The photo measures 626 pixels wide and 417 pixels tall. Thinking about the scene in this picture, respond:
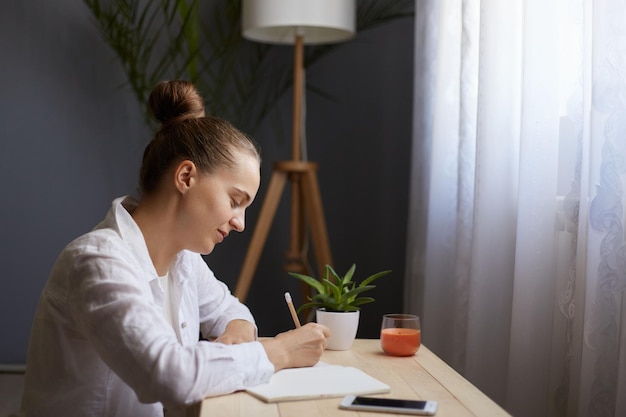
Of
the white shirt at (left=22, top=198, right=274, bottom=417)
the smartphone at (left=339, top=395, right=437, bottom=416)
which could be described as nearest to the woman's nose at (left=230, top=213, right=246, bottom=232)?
the white shirt at (left=22, top=198, right=274, bottom=417)

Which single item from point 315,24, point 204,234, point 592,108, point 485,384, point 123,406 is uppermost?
point 315,24

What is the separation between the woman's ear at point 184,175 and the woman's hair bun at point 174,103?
123 millimetres

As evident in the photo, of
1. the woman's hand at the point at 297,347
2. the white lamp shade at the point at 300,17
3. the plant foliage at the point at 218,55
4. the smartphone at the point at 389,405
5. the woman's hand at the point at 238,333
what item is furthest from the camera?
the plant foliage at the point at 218,55

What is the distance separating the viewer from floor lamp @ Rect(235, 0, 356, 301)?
112 inches

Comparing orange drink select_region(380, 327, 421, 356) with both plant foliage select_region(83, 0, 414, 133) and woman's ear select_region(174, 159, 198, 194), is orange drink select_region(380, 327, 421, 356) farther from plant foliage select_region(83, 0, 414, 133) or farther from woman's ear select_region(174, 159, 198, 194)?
plant foliage select_region(83, 0, 414, 133)

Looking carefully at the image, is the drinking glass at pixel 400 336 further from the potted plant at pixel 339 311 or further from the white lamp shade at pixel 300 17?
the white lamp shade at pixel 300 17

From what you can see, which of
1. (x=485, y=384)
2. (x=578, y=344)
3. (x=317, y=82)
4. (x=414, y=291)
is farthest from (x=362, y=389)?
(x=317, y=82)

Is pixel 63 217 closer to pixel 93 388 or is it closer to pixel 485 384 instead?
pixel 485 384

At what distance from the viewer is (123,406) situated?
141 cm

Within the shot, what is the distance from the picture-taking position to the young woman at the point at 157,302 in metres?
1.21

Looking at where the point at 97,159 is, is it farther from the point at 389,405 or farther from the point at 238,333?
the point at 389,405

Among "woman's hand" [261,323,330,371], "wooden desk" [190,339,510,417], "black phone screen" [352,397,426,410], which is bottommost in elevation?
"wooden desk" [190,339,510,417]

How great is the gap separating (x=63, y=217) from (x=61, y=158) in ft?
0.81

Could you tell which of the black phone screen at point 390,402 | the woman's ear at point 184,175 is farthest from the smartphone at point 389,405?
the woman's ear at point 184,175
